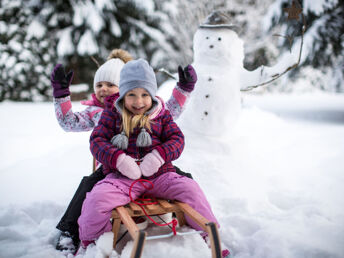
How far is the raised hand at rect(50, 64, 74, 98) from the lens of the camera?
5.70 feet

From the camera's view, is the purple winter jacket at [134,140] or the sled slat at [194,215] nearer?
the sled slat at [194,215]

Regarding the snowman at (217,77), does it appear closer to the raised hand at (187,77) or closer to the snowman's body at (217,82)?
the snowman's body at (217,82)

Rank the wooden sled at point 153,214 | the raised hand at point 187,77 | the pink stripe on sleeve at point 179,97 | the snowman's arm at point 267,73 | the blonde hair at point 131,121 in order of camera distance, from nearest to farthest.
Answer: the wooden sled at point 153,214
the blonde hair at point 131,121
the raised hand at point 187,77
the pink stripe on sleeve at point 179,97
the snowman's arm at point 267,73

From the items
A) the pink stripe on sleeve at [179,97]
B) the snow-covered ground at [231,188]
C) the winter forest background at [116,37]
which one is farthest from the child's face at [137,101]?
the winter forest background at [116,37]

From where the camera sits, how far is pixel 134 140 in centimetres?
171

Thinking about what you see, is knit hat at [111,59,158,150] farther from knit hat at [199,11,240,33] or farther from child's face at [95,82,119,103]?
knit hat at [199,11,240,33]

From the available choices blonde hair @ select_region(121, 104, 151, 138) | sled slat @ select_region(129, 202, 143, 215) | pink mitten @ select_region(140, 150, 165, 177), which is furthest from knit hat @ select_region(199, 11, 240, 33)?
sled slat @ select_region(129, 202, 143, 215)

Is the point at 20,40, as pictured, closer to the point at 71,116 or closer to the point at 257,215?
the point at 71,116

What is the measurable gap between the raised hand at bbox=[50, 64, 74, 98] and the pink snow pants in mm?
612

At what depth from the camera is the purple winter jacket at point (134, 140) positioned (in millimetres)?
1590

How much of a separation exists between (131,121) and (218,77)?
1.56 meters

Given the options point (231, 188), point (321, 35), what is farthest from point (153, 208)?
point (321, 35)

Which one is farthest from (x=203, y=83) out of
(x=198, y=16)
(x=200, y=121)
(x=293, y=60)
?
(x=198, y=16)

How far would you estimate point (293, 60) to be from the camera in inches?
106
